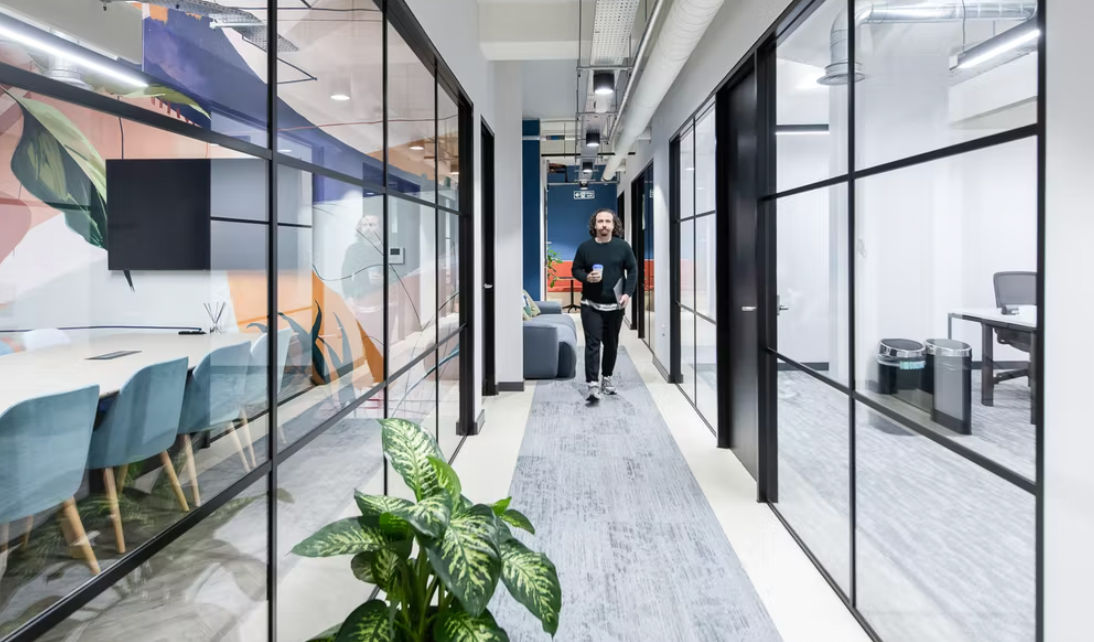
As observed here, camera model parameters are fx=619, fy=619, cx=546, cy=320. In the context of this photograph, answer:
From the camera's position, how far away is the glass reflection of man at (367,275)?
1890 millimetres

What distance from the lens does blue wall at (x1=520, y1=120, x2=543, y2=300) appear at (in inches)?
398

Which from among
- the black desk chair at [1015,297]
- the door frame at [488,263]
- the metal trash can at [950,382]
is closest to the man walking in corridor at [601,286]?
the door frame at [488,263]

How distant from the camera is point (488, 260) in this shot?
17.0 ft

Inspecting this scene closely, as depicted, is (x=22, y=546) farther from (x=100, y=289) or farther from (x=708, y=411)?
(x=708, y=411)

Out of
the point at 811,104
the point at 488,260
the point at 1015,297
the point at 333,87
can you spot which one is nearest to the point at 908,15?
the point at 811,104

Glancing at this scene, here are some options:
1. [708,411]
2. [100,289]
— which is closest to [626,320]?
[708,411]

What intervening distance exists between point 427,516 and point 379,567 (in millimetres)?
213

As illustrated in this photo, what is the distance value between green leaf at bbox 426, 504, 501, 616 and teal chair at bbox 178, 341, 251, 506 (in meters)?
0.46

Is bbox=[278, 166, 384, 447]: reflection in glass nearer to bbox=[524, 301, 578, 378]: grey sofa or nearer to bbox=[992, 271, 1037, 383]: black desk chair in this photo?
bbox=[992, 271, 1037, 383]: black desk chair

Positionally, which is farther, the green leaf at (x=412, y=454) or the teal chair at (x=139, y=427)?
the green leaf at (x=412, y=454)

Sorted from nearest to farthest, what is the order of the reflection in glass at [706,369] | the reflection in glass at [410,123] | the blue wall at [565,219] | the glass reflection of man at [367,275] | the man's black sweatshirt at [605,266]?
the glass reflection of man at [367,275] → the reflection in glass at [410,123] → the reflection in glass at [706,369] → the man's black sweatshirt at [605,266] → the blue wall at [565,219]

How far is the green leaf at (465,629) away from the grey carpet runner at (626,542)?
0.70m

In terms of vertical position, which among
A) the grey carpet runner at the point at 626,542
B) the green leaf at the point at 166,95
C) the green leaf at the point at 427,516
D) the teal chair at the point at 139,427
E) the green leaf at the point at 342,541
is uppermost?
the green leaf at the point at 166,95

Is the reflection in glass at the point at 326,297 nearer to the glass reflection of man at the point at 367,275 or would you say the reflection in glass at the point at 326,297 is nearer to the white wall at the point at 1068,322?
the glass reflection of man at the point at 367,275
